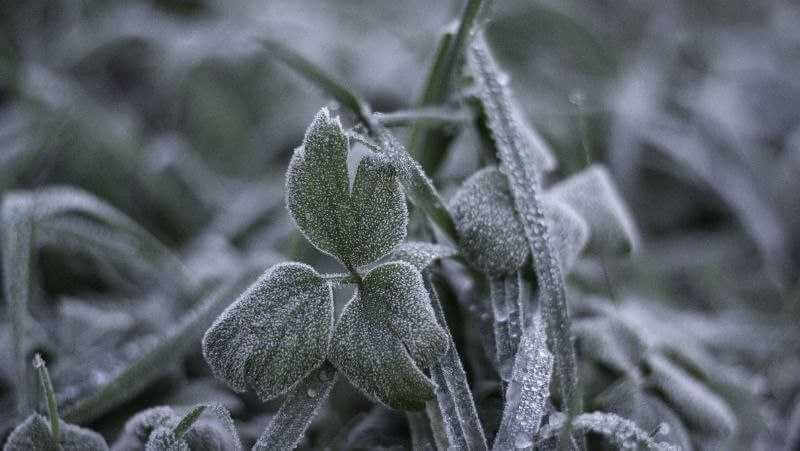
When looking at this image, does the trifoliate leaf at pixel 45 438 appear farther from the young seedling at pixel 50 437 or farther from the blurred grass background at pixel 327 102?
the blurred grass background at pixel 327 102

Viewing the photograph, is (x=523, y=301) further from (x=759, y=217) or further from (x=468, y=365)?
(x=759, y=217)

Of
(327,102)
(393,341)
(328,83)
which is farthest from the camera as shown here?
(327,102)

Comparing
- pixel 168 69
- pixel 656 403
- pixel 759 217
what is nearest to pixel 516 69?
pixel 759 217

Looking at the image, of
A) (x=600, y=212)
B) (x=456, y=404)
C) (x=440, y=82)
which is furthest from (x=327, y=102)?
(x=456, y=404)

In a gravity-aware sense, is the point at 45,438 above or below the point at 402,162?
below

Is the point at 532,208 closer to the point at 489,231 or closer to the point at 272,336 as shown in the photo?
the point at 489,231

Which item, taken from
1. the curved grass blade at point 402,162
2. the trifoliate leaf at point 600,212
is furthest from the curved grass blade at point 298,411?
the trifoliate leaf at point 600,212

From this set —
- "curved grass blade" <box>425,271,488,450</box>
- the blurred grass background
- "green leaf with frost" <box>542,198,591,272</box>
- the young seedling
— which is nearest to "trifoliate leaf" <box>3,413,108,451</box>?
the young seedling
